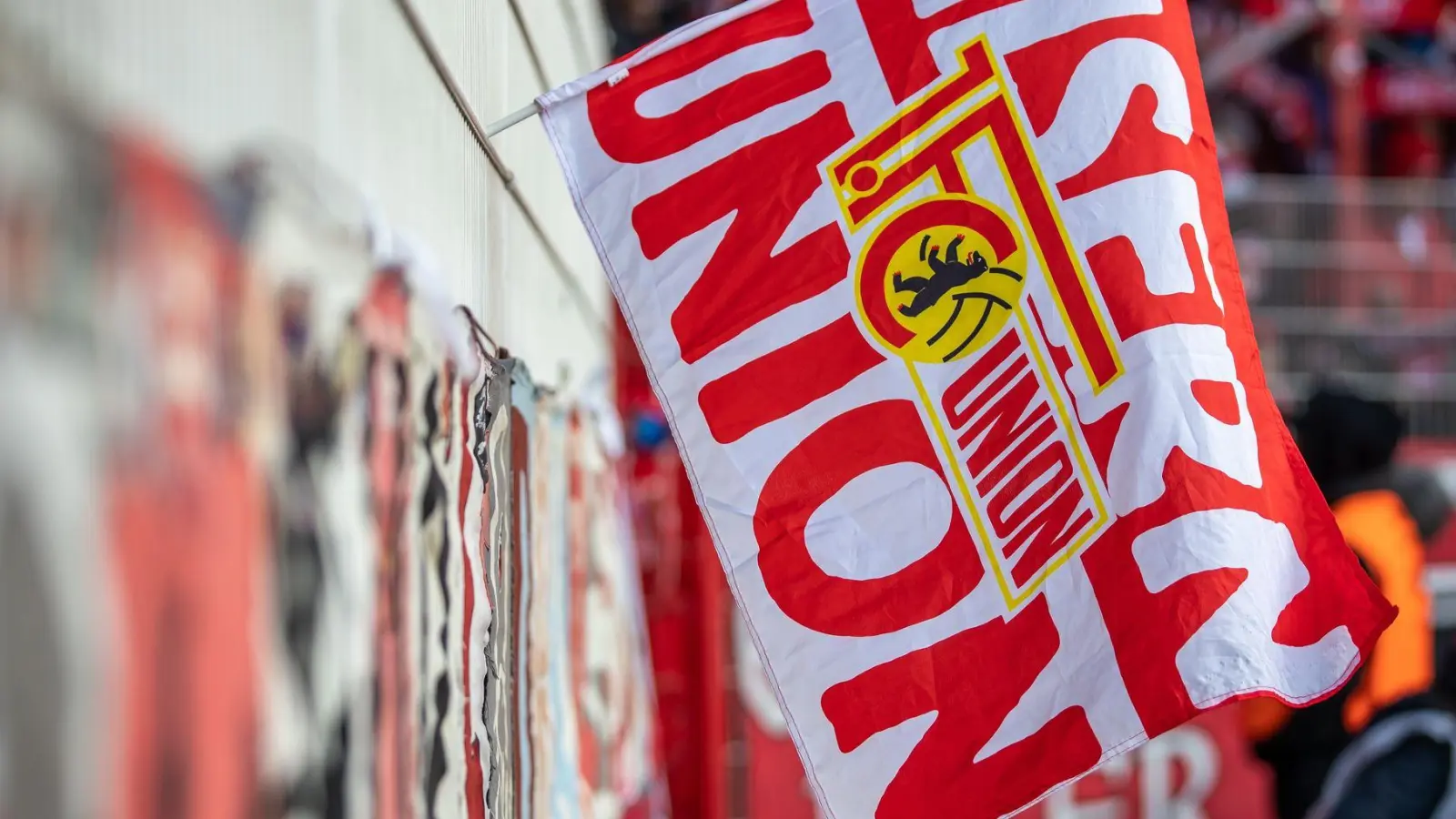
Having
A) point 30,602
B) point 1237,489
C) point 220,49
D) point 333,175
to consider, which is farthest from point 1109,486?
point 30,602

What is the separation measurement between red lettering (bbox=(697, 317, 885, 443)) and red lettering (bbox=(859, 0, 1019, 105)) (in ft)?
1.46

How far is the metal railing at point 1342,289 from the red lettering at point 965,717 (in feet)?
26.9

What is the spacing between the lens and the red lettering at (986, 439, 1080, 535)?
249 cm

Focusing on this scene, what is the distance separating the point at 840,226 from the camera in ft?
8.36

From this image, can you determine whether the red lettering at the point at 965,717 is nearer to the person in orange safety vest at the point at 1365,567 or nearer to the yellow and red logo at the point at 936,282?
the yellow and red logo at the point at 936,282

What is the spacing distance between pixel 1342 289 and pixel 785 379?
343 inches

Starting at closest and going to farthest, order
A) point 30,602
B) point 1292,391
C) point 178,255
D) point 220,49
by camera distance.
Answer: point 30,602, point 178,255, point 220,49, point 1292,391

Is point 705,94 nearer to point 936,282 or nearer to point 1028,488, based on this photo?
point 936,282

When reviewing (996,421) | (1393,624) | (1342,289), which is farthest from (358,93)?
(1342,289)

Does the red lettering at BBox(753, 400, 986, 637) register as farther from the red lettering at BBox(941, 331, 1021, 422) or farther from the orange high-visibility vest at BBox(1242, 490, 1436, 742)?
the orange high-visibility vest at BBox(1242, 490, 1436, 742)

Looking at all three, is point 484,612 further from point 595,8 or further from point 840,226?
point 595,8

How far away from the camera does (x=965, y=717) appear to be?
248cm

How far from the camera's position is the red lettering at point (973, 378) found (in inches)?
99.0

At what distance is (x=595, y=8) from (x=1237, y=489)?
5725mm
